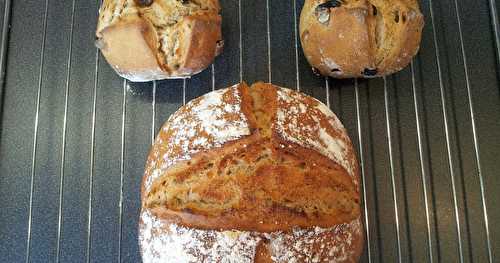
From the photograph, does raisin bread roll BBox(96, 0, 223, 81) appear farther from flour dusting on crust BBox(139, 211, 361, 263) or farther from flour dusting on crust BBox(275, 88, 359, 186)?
flour dusting on crust BBox(139, 211, 361, 263)

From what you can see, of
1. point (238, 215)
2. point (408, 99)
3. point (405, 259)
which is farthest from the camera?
point (408, 99)

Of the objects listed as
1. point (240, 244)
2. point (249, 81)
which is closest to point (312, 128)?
point (240, 244)

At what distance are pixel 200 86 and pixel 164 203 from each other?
0.48m

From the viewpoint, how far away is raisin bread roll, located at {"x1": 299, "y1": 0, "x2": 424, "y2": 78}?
1204 millimetres

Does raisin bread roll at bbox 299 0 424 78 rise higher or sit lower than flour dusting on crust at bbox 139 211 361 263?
higher

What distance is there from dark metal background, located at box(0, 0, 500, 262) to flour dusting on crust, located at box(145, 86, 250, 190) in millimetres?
292

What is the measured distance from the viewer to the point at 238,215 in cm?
95

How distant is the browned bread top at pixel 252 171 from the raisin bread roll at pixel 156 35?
0.24m

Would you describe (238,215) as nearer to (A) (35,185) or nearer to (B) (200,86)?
(B) (200,86)

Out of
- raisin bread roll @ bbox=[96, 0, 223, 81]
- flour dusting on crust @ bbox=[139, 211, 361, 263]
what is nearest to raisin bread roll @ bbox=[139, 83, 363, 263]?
A: flour dusting on crust @ bbox=[139, 211, 361, 263]

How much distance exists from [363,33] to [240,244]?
24.2 inches

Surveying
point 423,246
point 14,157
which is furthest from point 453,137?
point 14,157

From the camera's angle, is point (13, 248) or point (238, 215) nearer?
point (238, 215)

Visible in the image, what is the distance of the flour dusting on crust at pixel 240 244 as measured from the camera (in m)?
0.93
